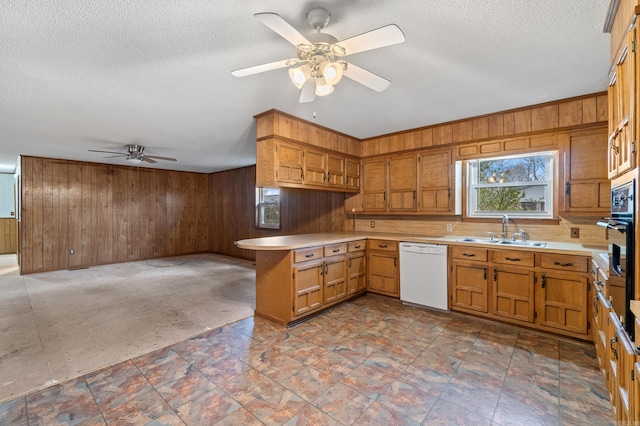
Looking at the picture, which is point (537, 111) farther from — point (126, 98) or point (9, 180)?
point (9, 180)

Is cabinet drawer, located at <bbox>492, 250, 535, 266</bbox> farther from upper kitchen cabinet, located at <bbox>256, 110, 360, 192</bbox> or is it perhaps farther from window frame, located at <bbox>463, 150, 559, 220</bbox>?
upper kitchen cabinet, located at <bbox>256, 110, 360, 192</bbox>

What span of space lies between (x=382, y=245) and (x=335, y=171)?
1.29m

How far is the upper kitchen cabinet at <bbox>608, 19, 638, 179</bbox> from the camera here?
4.72ft

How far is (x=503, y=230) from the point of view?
3.60m

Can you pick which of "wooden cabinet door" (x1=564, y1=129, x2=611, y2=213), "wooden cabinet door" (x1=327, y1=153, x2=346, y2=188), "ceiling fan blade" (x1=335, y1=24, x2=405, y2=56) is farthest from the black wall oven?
"wooden cabinet door" (x1=327, y1=153, x2=346, y2=188)

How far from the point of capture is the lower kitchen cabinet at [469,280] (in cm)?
327

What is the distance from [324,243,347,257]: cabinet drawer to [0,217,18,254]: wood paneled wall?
33.8 ft

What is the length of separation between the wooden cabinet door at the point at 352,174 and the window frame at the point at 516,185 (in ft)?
5.28

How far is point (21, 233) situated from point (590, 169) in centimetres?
934

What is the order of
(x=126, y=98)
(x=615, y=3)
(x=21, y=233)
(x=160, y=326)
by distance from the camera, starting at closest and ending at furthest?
(x=615, y=3) < (x=126, y=98) < (x=160, y=326) < (x=21, y=233)

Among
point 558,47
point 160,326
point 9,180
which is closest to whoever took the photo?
point 558,47

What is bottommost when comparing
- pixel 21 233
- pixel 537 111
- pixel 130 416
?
pixel 130 416

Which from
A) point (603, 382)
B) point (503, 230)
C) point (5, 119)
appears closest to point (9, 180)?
point (5, 119)

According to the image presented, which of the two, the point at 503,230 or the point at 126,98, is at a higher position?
the point at 126,98
